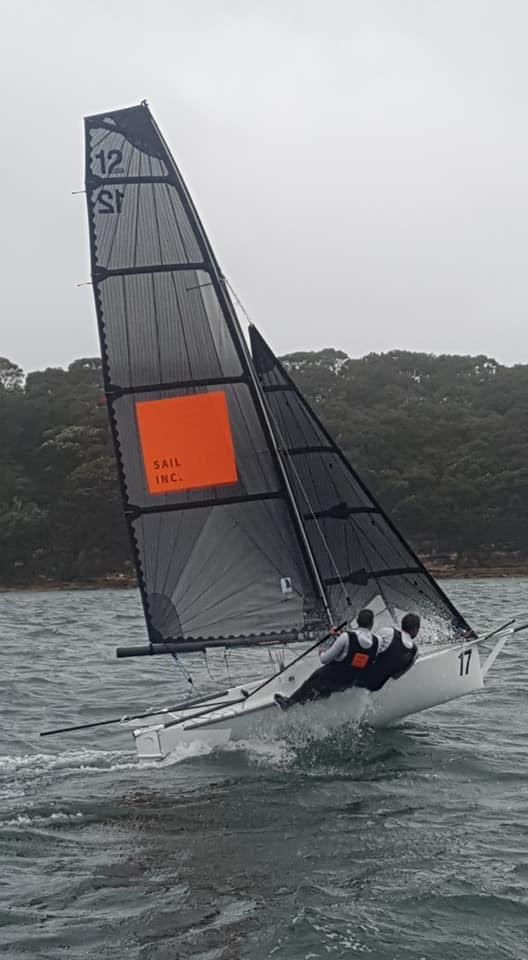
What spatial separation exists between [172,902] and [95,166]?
6353 millimetres

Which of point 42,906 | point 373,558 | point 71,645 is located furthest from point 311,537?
point 71,645

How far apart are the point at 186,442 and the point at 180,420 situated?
20cm

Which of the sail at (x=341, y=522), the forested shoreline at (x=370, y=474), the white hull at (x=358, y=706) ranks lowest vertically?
the white hull at (x=358, y=706)

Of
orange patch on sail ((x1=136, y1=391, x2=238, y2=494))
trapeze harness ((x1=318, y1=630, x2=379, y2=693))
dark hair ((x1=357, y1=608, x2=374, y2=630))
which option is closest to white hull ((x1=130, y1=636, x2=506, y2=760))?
trapeze harness ((x1=318, y1=630, x2=379, y2=693))

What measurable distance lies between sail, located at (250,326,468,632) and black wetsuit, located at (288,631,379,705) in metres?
1.20

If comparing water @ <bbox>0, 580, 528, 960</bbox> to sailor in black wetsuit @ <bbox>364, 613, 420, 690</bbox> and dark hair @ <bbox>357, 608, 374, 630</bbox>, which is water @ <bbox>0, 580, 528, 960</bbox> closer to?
sailor in black wetsuit @ <bbox>364, 613, 420, 690</bbox>

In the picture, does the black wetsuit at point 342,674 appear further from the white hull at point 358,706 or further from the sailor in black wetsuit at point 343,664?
the white hull at point 358,706

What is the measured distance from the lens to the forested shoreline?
46988 mm

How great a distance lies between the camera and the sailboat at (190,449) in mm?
9703

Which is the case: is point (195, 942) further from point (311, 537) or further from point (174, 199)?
point (174, 199)

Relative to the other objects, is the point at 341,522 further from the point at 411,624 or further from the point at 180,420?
the point at 180,420

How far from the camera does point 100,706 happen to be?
39.5 ft

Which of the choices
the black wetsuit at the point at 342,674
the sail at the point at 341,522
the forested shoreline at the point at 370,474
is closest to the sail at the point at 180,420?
the sail at the point at 341,522

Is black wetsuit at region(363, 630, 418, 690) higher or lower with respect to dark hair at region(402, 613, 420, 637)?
lower
